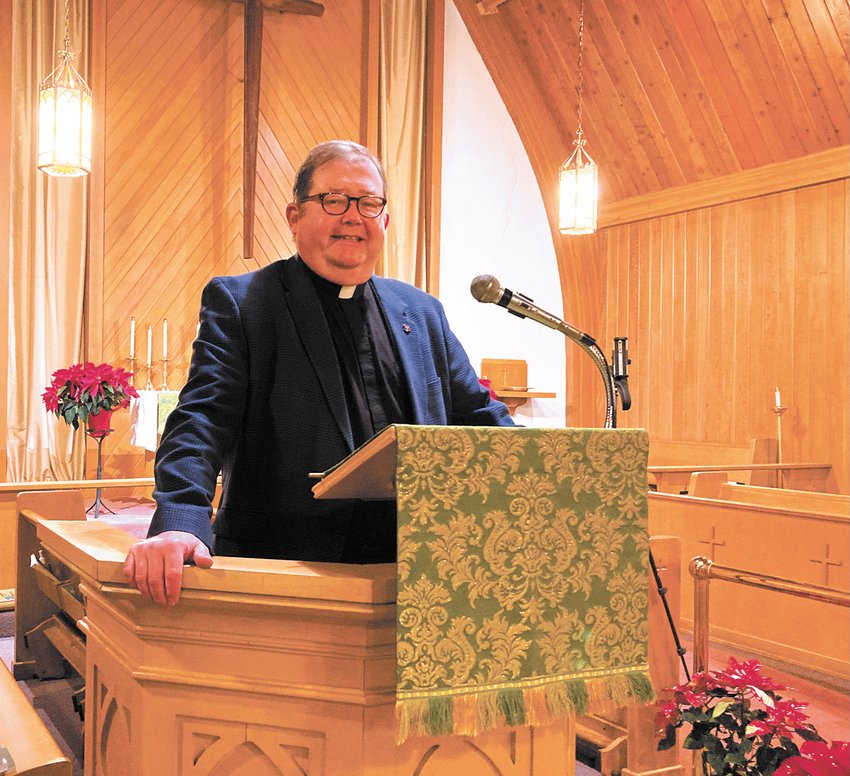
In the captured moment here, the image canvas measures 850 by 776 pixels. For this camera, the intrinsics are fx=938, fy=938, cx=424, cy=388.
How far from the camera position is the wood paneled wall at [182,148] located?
724 cm

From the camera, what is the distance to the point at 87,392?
180 inches

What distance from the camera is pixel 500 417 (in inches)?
69.1

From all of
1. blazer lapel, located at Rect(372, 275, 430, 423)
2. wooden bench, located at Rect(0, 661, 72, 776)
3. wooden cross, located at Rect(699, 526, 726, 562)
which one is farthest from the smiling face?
wooden cross, located at Rect(699, 526, 726, 562)

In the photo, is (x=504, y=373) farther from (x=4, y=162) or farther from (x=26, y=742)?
(x=26, y=742)

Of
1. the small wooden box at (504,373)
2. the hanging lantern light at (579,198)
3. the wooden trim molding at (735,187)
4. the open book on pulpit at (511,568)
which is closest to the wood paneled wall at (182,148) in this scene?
the small wooden box at (504,373)

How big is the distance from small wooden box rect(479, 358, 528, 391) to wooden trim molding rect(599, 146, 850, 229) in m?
1.73

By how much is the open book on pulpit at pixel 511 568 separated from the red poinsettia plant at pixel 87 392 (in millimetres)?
3532

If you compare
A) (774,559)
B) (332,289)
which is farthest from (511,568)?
(774,559)

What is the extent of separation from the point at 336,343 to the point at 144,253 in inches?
242

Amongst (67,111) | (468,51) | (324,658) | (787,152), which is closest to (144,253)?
(67,111)

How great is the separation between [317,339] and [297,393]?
11 cm

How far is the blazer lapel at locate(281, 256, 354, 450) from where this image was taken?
1.52 meters

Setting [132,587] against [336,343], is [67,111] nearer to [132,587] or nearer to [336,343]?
[336,343]

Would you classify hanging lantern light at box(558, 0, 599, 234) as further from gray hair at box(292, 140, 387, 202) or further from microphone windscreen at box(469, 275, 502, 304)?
gray hair at box(292, 140, 387, 202)
